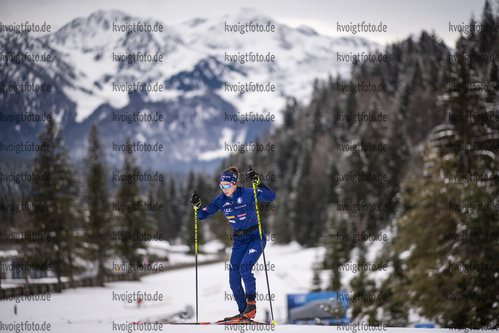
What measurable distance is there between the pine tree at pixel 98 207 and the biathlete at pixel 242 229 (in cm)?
3532

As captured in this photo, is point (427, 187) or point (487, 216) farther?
point (427, 187)

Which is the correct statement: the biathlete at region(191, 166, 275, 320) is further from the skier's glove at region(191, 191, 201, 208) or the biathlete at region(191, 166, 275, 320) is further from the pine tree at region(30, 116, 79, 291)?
the pine tree at region(30, 116, 79, 291)

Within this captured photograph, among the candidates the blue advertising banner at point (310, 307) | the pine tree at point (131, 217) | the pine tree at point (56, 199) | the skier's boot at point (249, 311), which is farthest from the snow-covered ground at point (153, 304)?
the pine tree at point (131, 217)

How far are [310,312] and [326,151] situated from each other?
62521mm

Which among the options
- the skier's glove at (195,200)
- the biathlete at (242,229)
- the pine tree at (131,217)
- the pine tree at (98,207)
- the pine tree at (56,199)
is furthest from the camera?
the pine tree at (131,217)

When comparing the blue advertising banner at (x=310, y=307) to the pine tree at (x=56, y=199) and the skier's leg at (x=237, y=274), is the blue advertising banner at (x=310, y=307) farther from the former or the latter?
the skier's leg at (x=237, y=274)

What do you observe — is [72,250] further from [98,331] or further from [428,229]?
[98,331]

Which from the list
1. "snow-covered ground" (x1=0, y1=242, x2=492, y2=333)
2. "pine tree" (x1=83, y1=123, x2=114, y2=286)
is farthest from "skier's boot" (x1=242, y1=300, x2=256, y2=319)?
"pine tree" (x1=83, y1=123, x2=114, y2=286)

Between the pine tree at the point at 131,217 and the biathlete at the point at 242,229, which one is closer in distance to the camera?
the biathlete at the point at 242,229

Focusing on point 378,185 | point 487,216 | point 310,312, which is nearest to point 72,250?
point 310,312

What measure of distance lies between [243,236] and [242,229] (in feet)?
0.46

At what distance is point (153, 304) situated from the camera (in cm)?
3978

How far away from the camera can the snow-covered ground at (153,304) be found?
8383 millimetres

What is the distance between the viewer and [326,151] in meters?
88.9
